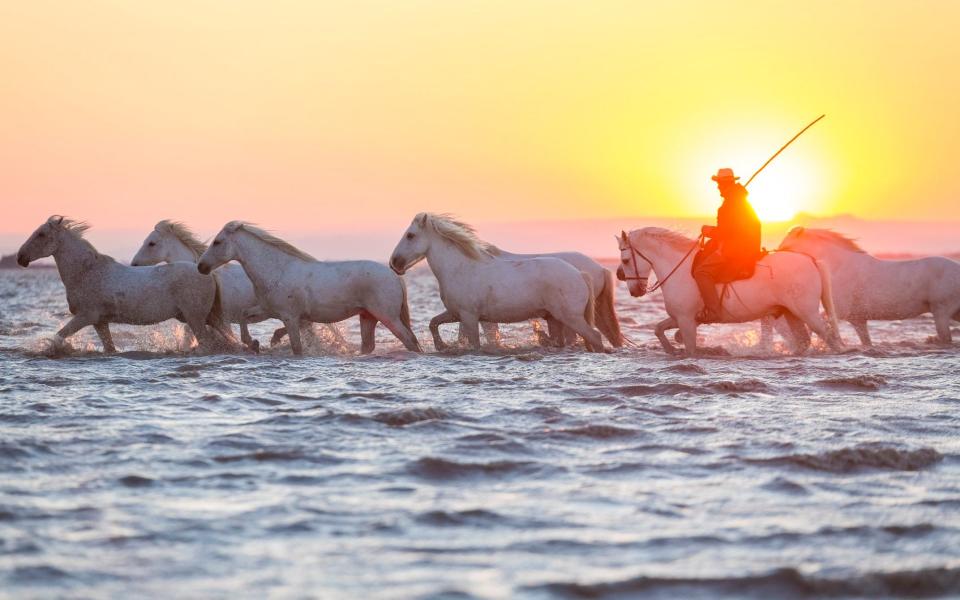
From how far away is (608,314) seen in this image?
1747cm

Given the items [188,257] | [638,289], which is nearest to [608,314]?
[638,289]

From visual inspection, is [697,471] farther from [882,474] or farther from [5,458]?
[5,458]

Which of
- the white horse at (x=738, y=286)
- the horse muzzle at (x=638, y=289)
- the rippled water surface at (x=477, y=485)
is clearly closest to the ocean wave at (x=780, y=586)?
the rippled water surface at (x=477, y=485)

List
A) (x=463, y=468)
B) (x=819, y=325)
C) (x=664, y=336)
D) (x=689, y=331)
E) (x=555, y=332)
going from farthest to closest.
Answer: (x=555, y=332) → (x=664, y=336) → (x=689, y=331) → (x=819, y=325) → (x=463, y=468)

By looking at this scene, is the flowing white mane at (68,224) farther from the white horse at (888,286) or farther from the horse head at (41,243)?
the white horse at (888,286)

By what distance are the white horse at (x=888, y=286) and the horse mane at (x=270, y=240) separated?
6.50m

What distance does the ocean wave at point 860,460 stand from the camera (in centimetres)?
774

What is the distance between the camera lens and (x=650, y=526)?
6.13 meters

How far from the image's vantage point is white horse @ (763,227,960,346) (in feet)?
55.8

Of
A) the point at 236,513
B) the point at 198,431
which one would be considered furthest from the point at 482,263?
the point at 236,513

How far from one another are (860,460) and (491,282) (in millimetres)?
8477

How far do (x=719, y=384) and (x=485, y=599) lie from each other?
Answer: 7470mm

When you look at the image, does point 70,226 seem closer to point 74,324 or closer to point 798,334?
point 74,324

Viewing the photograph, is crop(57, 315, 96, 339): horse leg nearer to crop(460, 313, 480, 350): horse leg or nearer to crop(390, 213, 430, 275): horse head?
crop(390, 213, 430, 275): horse head
